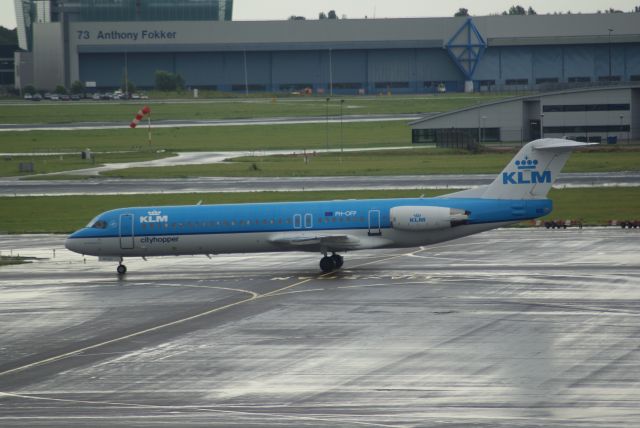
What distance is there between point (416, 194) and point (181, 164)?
36130 mm

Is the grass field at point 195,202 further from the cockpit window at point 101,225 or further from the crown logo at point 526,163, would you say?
the crown logo at point 526,163

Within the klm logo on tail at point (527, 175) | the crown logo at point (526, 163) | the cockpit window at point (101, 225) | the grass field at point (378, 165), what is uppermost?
the grass field at point (378, 165)

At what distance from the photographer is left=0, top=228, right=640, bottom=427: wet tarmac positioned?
86.1ft

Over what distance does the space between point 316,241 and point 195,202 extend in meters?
26.0

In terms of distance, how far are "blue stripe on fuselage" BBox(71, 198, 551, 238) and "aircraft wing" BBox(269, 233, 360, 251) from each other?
41cm

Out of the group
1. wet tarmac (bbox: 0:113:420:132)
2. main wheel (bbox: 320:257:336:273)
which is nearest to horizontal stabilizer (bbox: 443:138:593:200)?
main wheel (bbox: 320:257:336:273)

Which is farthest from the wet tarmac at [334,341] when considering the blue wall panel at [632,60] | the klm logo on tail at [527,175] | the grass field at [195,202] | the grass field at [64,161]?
the blue wall panel at [632,60]

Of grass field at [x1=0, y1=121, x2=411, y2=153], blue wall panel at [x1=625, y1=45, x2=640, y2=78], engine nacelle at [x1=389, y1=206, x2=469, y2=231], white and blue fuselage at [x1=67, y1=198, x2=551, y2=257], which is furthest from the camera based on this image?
blue wall panel at [x1=625, y1=45, x2=640, y2=78]

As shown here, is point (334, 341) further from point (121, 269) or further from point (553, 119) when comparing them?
point (553, 119)

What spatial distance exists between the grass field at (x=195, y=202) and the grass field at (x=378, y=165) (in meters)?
14.3

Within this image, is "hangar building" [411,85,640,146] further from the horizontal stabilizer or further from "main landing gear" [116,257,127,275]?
"main landing gear" [116,257,127,275]

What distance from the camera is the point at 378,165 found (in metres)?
95.9

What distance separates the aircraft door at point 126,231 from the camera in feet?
165

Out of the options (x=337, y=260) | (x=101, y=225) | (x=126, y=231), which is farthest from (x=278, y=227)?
(x=101, y=225)
